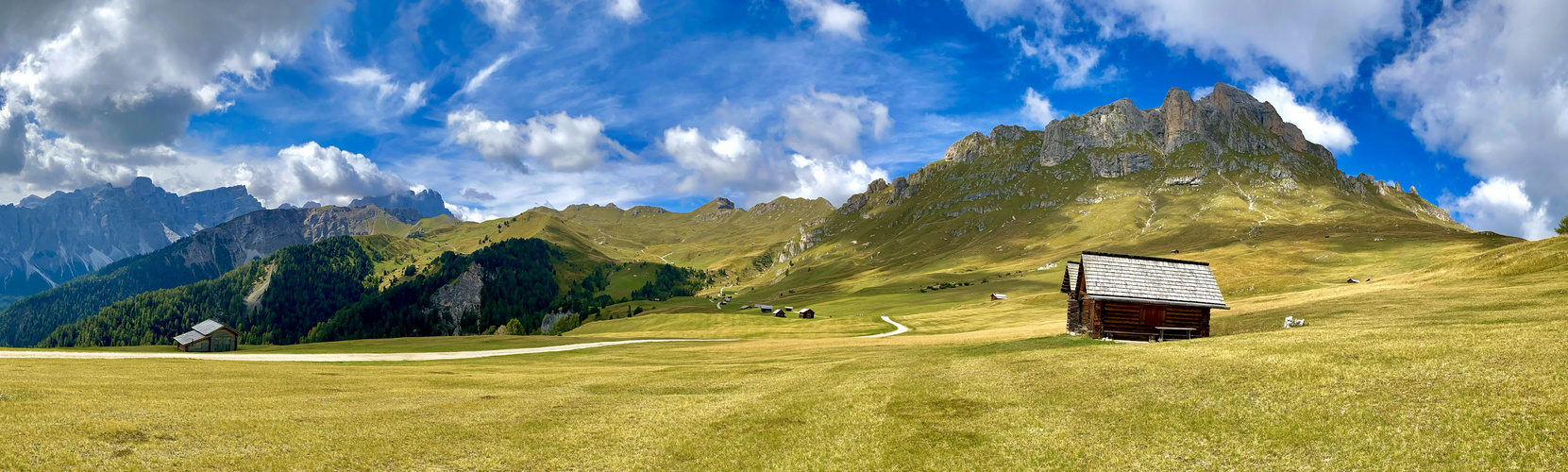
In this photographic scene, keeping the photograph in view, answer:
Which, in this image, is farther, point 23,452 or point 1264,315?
point 1264,315

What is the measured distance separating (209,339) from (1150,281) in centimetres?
12703

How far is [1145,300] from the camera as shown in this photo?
182 ft

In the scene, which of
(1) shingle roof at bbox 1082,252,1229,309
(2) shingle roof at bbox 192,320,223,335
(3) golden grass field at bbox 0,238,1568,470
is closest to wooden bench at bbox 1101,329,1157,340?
(1) shingle roof at bbox 1082,252,1229,309

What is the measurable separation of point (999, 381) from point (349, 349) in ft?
240

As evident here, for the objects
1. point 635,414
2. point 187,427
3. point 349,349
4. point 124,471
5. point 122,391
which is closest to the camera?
point 124,471

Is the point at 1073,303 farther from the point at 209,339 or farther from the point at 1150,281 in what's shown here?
the point at 209,339

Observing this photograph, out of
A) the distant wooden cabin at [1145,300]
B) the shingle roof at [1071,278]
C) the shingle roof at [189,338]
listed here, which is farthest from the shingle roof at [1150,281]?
the shingle roof at [189,338]

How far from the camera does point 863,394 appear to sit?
26.4 meters

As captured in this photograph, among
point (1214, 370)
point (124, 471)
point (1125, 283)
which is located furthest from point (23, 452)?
point (1125, 283)

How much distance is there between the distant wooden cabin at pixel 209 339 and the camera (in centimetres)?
9575

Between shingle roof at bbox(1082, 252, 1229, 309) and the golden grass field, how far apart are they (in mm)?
19440

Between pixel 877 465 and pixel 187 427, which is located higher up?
pixel 187 427

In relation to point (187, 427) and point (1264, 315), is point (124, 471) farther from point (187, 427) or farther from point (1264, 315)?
point (1264, 315)

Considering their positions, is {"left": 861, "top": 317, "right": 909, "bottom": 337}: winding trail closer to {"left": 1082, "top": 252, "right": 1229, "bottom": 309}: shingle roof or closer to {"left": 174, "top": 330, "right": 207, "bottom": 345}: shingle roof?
{"left": 1082, "top": 252, "right": 1229, "bottom": 309}: shingle roof
